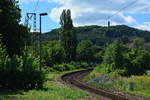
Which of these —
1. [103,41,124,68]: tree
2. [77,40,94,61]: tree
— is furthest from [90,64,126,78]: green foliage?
[77,40,94,61]: tree

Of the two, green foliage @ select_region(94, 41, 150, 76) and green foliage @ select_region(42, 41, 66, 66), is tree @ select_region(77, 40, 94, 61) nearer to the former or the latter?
green foliage @ select_region(42, 41, 66, 66)

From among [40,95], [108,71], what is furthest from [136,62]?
[40,95]

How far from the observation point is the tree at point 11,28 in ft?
121

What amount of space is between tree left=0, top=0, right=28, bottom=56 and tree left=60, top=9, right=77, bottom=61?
6245 cm

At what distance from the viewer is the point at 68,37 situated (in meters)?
103

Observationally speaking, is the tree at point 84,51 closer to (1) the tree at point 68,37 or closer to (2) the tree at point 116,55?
(1) the tree at point 68,37

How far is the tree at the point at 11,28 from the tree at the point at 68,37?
2459 inches

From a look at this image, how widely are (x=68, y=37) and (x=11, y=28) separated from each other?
65.6 meters

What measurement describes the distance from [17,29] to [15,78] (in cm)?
956

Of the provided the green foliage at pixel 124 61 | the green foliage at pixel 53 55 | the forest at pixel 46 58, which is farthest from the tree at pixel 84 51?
the green foliage at pixel 124 61

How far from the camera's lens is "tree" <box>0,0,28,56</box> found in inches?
1455

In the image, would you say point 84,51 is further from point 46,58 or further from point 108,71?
point 108,71

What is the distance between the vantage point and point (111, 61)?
68.7 metres

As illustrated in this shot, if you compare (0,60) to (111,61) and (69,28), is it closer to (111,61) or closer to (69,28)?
(111,61)
